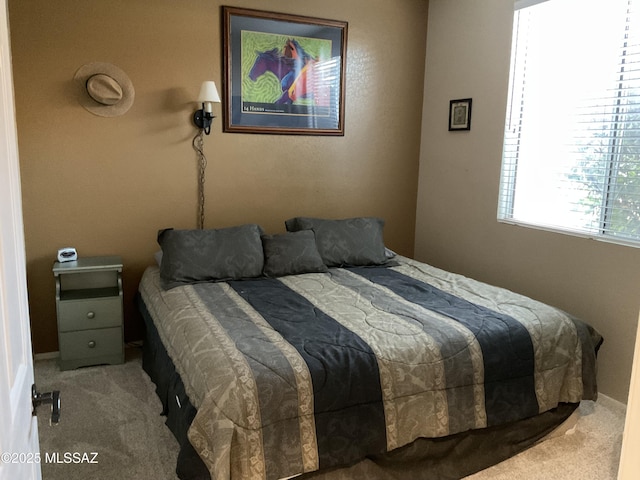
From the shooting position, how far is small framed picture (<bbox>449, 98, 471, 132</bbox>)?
12.3 ft

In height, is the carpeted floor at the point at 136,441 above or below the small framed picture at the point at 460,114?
below

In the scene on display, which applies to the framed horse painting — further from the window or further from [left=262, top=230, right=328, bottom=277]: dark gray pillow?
the window

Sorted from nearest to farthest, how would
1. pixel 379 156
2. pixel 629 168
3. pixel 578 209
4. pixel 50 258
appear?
pixel 629 168 → pixel 578 209 → pixel 50 258 → pixel 379 156

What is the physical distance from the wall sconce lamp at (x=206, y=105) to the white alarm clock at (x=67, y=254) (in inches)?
45.2

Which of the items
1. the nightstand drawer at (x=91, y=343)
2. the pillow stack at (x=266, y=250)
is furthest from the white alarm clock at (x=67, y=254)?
the pillow stack at (x=266, y=250)

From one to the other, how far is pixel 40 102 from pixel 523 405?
3154mm

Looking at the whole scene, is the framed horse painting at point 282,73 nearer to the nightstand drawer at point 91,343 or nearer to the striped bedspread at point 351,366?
the striped bedspread at point 351,366

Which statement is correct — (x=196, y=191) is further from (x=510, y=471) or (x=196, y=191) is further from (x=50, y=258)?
(x=510, y=471)

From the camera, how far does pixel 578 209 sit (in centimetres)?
307

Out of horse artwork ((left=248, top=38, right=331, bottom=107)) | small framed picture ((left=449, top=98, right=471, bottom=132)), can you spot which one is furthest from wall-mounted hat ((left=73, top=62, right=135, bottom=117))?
small framed picture ((left=449, top=98, right=471, bottom=132))

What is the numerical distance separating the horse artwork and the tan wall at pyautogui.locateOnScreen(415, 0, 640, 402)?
0.95 meters

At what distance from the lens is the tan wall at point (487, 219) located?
288 cm

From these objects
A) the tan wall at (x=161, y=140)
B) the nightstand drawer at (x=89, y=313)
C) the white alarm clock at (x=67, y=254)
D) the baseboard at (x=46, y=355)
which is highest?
the tan wall at (x=161, y=140)

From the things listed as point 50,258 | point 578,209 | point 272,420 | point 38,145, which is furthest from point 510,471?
point 38,145
